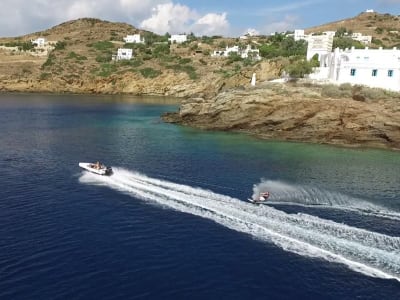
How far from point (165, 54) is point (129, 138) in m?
128

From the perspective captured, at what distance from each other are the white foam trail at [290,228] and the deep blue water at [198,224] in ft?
0.33

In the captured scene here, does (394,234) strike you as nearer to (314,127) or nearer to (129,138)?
(314,127)

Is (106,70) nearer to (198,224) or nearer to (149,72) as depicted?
(149,72)

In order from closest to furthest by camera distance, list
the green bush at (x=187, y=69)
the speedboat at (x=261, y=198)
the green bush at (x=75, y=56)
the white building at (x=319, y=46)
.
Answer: the speedboat at (x=261, y=198)
the white building at (x=319, y=46)
the green bush at (x=187, y=69)
the green bush at (x=75, y=56)

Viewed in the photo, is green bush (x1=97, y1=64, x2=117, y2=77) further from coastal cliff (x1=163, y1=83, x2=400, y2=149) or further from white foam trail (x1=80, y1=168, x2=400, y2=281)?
white foam trail (x1=80, y1=168, x2=400, y2=281)

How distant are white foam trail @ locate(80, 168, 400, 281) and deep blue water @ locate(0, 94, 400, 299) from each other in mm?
100

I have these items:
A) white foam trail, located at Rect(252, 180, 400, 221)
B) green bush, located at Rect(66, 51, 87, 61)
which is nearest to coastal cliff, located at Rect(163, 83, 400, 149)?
white foam trail, located at Rect(252, 180, 400, 221)

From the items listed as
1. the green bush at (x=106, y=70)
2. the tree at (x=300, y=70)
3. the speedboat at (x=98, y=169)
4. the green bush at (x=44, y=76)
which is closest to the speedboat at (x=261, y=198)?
the speedboat at (x=98, y=169)

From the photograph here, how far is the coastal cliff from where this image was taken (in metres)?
66.4

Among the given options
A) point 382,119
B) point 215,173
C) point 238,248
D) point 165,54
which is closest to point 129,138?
point 215,173

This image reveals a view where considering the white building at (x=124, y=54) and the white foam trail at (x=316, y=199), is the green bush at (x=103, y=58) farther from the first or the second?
the white foam trail at (x=316, y=199)

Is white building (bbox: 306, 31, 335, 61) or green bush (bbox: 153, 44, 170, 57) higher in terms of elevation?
green bush (bbox: 153, 44, 170, 57)

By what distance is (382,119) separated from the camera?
216ft

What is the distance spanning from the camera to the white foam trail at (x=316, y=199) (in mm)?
37594
